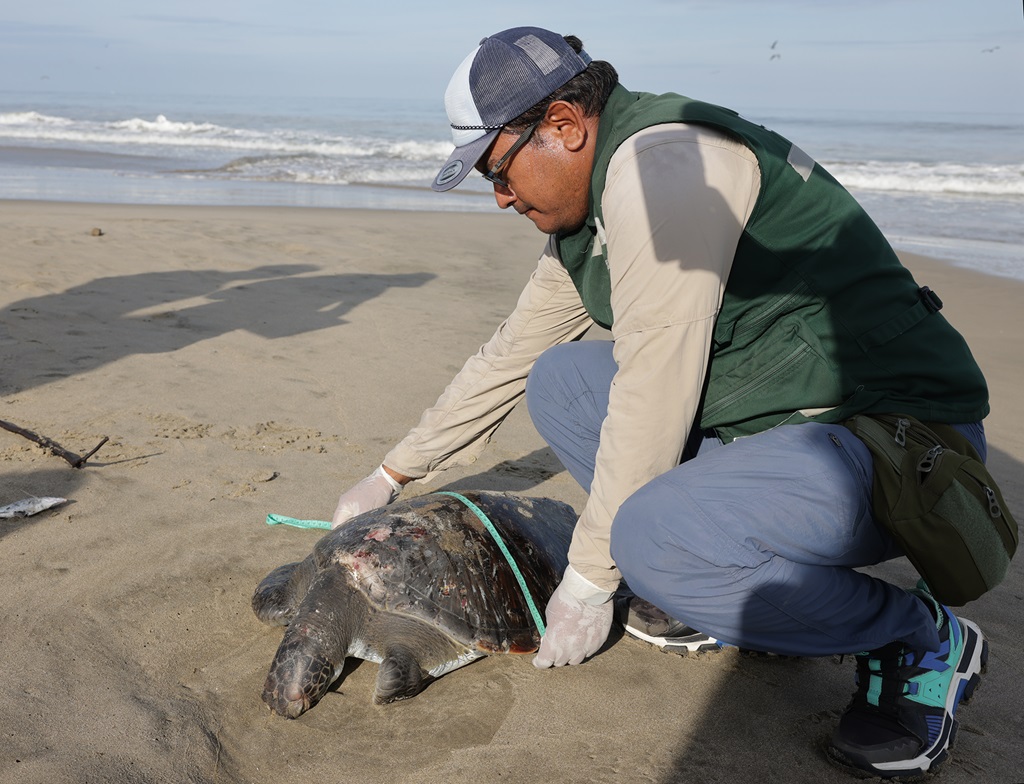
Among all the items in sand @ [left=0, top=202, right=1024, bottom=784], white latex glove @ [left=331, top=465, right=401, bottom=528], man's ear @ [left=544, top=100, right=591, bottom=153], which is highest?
man's ear @ [left=544, top=100, right=591, bottom=153]

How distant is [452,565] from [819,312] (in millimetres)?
1227

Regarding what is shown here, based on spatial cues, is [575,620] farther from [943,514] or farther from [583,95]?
[583,95]

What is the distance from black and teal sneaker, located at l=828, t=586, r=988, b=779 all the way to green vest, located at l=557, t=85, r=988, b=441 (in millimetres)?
566

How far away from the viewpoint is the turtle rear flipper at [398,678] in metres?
2.26

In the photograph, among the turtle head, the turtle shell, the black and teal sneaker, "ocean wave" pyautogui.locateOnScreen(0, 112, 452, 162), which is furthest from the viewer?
"ocean wave" pyautogui.locateOnScreen(0, 112, 452, 162)

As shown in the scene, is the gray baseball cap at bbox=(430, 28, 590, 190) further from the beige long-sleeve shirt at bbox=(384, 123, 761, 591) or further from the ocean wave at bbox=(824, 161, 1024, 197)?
the ocean wave at bbox=(824, 161, 1024, 197)

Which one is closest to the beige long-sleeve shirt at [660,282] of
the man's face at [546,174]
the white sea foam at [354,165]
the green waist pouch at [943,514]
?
the man's face at [546,174]

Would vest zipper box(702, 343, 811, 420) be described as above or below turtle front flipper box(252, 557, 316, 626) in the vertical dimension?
above

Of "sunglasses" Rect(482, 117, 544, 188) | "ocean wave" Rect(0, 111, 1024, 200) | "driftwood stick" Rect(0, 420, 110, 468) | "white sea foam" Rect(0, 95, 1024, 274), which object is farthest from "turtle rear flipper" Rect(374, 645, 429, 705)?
"ocean wave" Rect(0, 111, 1024, 200)

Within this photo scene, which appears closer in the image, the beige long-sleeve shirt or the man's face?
the beige long-sleeve shirt

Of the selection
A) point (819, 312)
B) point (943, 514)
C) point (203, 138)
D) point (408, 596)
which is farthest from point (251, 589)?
point (203, 138)

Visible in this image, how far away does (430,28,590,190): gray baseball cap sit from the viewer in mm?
1951

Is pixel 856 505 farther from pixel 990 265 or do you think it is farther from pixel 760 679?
pixel 990 265

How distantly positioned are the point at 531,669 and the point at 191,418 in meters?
2.33
